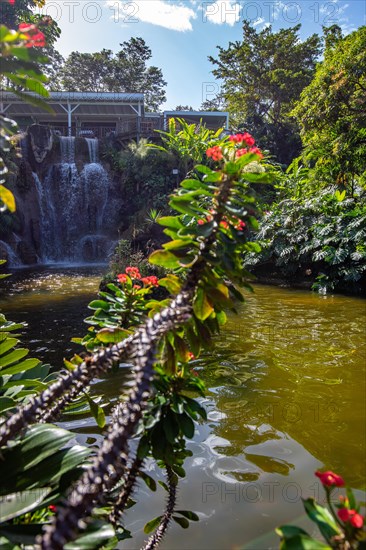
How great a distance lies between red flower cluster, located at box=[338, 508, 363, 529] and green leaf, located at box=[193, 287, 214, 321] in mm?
607

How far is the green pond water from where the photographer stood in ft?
6.75

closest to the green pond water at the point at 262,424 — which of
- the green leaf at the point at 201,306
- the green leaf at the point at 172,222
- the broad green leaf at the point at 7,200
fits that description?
the green leaf at the point at 201,306

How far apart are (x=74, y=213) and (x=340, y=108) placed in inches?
505

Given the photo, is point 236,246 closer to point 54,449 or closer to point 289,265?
point 54,449

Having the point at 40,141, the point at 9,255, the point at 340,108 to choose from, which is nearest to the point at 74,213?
the point at 9,255

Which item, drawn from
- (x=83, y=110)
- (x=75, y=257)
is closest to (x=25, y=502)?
(x=75, y=257)

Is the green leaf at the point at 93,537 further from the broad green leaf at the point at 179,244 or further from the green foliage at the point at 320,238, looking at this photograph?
the green foliage at the point at 320,238

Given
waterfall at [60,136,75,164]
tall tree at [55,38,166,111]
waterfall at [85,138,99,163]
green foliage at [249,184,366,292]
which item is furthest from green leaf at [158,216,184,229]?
tall tree at [55,38,166,111]

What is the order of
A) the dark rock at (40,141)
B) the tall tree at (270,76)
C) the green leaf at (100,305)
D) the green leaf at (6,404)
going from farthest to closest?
the tall tree at (270,76) → the dark rock at (40,141) → the green leaf at (100,305) → the green leaf at (6,404)

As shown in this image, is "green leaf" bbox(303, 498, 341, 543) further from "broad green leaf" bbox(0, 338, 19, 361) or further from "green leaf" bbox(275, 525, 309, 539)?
"broad green leaf" bbox(0, 338, 19, 361)

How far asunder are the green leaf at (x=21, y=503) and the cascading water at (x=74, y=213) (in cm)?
1696

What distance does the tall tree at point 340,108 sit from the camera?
34.8 feet

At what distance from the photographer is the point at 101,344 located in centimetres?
171

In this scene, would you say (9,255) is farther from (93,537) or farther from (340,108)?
(93,537)
